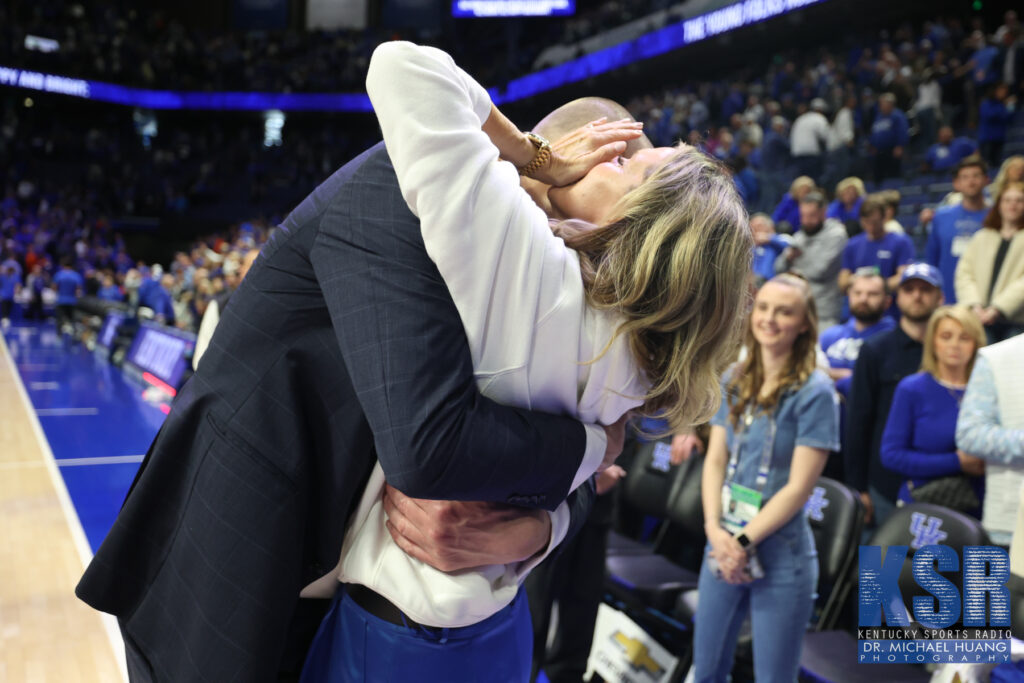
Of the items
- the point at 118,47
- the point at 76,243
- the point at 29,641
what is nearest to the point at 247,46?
the point at 118,47

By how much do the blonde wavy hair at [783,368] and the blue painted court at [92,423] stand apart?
10.8 ft

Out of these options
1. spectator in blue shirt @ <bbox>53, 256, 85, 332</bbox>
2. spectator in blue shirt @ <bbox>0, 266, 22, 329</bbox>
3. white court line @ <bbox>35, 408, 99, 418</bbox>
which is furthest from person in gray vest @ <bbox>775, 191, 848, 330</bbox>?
spectator in blue shirt @ <bbox>0, 266, 22, 329</bbox>

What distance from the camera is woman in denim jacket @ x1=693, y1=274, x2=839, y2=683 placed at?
8.07ft

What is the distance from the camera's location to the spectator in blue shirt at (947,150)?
8.44 metres

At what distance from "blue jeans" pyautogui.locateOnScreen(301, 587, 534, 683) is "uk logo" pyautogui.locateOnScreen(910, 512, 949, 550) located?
5.92 feet

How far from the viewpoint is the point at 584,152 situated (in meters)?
1.21

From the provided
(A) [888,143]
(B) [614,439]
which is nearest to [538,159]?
(B) [614,439]

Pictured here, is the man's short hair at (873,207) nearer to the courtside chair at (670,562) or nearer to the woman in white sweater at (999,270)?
the woman in white sweater at (999,270)

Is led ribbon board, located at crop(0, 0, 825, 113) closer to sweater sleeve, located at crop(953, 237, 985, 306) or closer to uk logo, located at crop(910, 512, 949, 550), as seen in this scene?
sweater sleeve, located at crop(953, 237, 985, 306)

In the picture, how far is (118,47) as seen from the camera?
1145 inches

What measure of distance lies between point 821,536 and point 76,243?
2392 cm

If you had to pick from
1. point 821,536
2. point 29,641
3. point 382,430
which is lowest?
point 29,641

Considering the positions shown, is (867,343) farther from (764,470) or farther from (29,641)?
(29,641)

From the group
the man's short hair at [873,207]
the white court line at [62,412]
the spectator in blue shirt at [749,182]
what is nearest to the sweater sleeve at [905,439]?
the man's short hair at [873,207]
